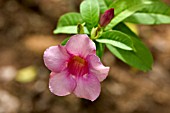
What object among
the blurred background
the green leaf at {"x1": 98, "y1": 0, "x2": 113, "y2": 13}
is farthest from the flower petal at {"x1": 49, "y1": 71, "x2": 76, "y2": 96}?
the blurred background

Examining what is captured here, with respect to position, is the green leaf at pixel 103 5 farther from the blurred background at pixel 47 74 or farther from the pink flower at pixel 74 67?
the blurred background at pixel 47 74

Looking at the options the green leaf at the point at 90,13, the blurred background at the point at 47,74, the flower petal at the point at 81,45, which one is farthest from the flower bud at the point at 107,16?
the blurred background at the point at 47,74

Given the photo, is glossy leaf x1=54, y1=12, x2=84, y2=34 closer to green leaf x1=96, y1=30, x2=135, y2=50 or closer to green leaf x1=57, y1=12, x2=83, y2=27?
green leaf x1=57, y1=12, x2=83, y2=27

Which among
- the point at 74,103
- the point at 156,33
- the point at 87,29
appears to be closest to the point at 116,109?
the point at 74,103

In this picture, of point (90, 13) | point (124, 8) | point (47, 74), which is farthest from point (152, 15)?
point (47, 74)

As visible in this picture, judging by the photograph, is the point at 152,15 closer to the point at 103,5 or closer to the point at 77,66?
the point at 103,5

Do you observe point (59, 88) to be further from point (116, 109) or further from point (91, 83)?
point (116, 109)
